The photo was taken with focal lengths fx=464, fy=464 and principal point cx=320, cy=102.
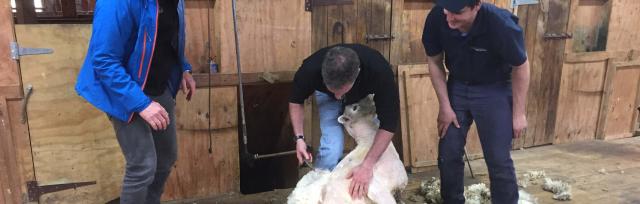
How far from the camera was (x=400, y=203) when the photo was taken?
2.86 meters

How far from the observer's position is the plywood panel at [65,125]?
8.40 feet

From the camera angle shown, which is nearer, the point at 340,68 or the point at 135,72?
the point at 135,72

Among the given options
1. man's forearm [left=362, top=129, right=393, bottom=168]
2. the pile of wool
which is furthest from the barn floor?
man's forearm [left=362, top=129, right=393, bottom=168]

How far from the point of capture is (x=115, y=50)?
1.81 m

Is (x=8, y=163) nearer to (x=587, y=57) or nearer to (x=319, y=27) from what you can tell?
(x=319, y=27)

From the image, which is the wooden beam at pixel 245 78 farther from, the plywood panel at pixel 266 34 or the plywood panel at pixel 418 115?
the plywood panel at pixel 418 115

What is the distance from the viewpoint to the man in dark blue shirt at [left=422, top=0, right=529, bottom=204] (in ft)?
7.59

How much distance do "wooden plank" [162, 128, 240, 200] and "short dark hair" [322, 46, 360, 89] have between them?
122cm

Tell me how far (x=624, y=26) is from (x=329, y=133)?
333 centimetres

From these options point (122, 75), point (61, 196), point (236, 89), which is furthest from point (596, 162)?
point (61, 196)

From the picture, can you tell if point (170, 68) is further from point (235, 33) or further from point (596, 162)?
point (596, 162)

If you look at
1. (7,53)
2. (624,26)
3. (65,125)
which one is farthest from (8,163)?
(624,26)

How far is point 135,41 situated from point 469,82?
171 cm

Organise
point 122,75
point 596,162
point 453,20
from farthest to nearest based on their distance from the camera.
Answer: point 596,162, point 453,20, point 122,75
